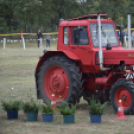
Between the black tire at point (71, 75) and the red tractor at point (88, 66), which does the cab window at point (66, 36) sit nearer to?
the red tractor at point (88, 66)

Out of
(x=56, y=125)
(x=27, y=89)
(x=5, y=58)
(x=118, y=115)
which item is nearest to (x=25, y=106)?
(x=56, y=125)

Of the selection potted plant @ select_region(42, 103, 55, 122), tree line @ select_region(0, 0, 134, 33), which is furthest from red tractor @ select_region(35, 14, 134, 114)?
tree line @ select_region(0, 0, 134, 33)

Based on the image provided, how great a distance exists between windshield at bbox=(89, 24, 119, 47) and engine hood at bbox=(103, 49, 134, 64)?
38 centimetres

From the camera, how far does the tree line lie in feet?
205

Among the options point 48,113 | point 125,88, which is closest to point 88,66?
point 125,88

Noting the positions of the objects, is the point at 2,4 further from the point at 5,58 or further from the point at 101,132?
the point at 101,132

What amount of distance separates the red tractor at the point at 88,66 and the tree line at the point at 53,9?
51.3 meters

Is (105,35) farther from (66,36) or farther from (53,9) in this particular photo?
(53,9)

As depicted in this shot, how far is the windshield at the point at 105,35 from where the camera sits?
998cm

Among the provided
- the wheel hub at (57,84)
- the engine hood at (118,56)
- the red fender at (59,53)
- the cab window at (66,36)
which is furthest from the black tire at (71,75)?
the engine hood at (118,56)

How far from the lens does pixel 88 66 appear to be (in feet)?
32.7

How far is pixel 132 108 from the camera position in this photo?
8.98m

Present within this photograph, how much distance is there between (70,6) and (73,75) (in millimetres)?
59129

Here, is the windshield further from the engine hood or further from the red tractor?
the engine hood
